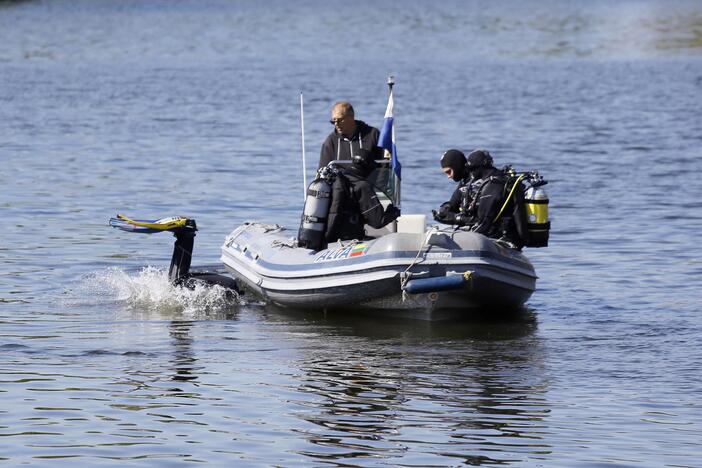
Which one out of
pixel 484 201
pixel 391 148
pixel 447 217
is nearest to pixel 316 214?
pixel 391 148

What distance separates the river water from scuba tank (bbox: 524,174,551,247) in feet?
2.68

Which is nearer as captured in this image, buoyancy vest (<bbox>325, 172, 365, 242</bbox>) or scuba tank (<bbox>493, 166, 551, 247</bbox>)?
scuba tank (<bbox>493, 166, 551, 247</bbox>)

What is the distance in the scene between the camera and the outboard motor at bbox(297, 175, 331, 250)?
12.7 metres

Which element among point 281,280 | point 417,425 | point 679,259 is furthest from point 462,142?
point 417,425

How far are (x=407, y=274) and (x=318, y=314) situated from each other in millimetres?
1416

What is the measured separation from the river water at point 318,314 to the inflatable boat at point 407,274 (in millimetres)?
217

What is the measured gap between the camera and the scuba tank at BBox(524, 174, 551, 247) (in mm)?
12305

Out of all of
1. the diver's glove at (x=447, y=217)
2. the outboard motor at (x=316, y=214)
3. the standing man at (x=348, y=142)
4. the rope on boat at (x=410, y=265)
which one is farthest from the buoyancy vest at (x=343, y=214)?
the rope on boat at (x=410, y=265)

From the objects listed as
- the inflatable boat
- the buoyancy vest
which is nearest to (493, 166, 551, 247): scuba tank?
the inflatable boat

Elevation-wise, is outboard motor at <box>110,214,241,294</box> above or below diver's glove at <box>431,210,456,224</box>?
below

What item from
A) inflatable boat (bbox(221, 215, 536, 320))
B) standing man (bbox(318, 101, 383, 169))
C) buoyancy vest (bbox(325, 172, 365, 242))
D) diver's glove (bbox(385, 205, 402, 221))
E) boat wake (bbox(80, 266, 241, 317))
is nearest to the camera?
inflatable boat (bbox(221, 215, 536, 320))

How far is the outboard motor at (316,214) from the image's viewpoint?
501 inches

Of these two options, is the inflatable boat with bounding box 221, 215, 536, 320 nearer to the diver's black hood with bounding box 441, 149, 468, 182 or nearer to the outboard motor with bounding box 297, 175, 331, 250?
the outboard motor with bounding box 297, 175, 331, 250

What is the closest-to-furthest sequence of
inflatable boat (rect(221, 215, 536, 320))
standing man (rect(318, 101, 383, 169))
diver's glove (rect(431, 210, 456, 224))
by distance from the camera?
inflatable boat (rect(221, 215, 536, 320)) → diver's glove (rect(431, 210, 456, 224)) → standing man (rect(318, 101, 383, 169))
